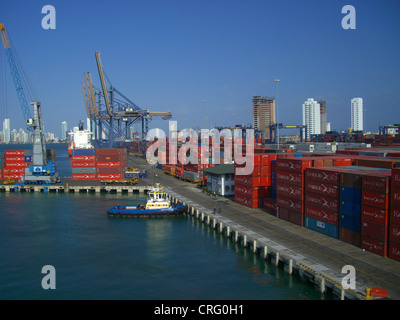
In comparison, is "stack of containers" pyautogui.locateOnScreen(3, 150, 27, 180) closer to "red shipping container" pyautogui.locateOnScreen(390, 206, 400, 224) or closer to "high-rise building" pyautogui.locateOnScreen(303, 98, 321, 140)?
"red shipping container" pyautogui.locateOnScreen(390, 206, 400, 224)

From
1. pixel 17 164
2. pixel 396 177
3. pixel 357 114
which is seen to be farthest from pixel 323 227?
pixel 357 114

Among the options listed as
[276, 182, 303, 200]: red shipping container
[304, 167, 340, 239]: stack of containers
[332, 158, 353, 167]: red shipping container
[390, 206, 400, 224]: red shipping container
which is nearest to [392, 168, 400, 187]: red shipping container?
[390, 206, 400, 224]: red shipping container

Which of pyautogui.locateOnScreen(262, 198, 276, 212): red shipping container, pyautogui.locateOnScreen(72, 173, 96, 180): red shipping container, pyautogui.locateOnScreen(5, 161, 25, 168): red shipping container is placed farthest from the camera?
pyautogui.locateOnScreen(5, 161, 25, 168): red shipping container

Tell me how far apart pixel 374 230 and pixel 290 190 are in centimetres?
696

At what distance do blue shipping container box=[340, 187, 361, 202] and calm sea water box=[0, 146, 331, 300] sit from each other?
4943mm

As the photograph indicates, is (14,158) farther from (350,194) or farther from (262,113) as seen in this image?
(262,113)

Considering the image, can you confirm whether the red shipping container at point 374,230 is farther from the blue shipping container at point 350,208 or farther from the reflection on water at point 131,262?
the reflection on water at point 131,262

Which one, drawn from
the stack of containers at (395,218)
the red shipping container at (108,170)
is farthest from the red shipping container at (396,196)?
the red shipping container at (108,170)

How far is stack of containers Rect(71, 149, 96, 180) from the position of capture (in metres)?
48.6

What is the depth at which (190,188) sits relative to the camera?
4138 cm

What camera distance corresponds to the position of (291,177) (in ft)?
75.2

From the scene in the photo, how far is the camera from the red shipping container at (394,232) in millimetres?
15398

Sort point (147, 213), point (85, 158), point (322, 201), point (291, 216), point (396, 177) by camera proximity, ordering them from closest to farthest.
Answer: point (396, 177), point (322, 201), point (291, 216), point (147, 213), point (85, 158)

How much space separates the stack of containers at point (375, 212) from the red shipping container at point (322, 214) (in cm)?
206
